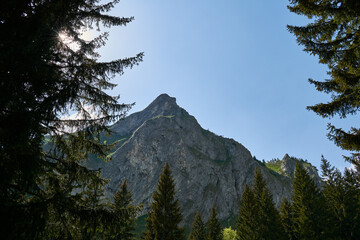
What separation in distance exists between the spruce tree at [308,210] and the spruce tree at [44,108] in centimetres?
2612

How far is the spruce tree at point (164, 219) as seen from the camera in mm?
17328

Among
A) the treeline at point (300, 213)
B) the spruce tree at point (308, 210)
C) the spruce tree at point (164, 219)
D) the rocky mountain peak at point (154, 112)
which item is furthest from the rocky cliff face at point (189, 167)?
the spruce tree at point (164, 219)

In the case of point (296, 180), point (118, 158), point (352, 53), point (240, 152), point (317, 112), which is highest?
point (240, 152)

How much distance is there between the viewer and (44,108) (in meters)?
4.79

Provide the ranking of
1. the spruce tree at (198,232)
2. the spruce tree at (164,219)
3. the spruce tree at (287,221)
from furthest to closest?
the spruce tree at (198,232)
the spruce tree at (287,221)
the spruce tree at (164,219)

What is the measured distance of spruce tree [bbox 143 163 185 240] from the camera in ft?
56.9

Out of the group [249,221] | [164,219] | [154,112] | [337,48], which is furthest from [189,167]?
[337,48]

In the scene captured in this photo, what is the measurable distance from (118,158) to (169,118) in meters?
40.1

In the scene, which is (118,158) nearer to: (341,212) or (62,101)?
(341,212)

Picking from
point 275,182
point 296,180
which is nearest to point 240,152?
point 275,182

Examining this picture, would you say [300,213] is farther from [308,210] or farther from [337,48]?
[337,48]

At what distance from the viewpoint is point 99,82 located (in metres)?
7.18

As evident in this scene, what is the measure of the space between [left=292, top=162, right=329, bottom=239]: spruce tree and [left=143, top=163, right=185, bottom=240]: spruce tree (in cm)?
1536

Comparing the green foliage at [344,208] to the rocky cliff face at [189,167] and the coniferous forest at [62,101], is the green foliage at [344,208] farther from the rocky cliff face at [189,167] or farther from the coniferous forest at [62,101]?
the rocky cliff face at [189,167]
